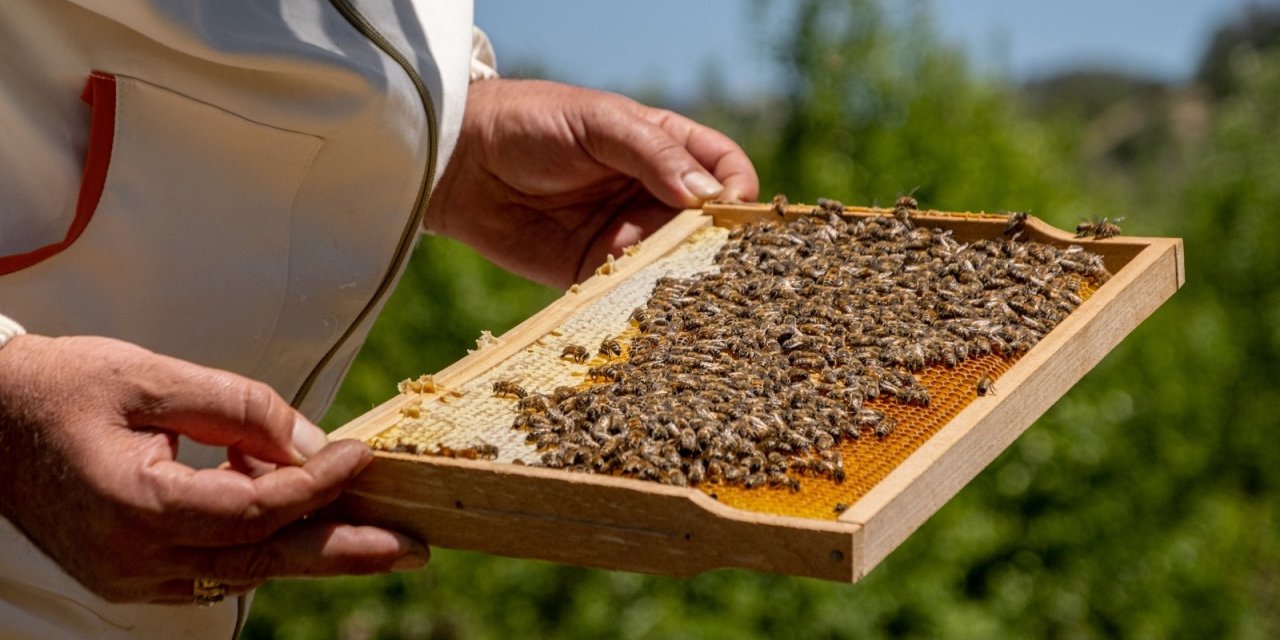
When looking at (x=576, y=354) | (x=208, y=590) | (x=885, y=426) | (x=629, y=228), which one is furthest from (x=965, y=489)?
(x=208, y=590)

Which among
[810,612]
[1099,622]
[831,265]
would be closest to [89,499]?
[831,265]

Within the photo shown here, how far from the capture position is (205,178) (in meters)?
3.16

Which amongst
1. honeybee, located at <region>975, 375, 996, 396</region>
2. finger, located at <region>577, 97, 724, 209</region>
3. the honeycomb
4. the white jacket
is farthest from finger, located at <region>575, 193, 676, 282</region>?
honeybee, located at <region>975, 375, 996, 396</region>

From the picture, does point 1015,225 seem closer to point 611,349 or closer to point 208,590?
point 611,349

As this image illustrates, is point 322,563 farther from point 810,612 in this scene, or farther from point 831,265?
point 810,612

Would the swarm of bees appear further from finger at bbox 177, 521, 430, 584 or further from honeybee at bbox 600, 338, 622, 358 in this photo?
finger at bbox 177, 521, 430, 584

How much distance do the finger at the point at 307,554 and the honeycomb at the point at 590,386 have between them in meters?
0.18

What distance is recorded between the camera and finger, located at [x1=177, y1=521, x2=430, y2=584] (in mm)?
2541

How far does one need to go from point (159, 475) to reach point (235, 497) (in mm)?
139

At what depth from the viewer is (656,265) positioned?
12.5ft

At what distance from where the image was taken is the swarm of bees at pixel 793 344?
2650 mm

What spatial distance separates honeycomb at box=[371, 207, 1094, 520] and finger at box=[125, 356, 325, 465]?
0.74 ft

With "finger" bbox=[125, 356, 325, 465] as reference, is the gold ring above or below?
below

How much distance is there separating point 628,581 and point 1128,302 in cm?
419
